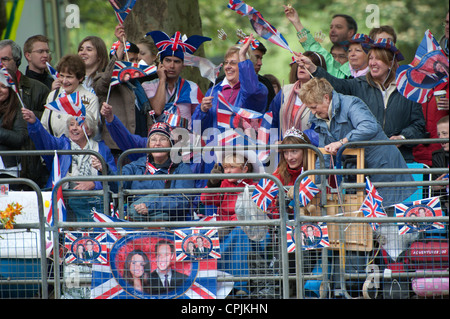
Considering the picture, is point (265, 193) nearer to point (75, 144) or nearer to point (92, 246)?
point (92, 246)

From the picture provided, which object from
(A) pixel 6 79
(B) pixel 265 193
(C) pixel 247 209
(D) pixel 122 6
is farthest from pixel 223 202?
(D) pixel 122 6

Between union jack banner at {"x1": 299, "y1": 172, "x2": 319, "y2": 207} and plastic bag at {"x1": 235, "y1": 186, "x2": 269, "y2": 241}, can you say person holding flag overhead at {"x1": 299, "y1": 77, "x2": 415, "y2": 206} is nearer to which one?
union jack banner at {"x1": 299, "y1": 172, "x2": 319, "y2": 207}

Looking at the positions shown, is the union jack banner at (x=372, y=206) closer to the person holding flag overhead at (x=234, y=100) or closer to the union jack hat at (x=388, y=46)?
the person holding flag overhead at (x=234, y=100)

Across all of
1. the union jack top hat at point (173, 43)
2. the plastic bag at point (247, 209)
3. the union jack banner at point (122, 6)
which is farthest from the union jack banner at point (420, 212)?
the union jack banner at point (122, 6)

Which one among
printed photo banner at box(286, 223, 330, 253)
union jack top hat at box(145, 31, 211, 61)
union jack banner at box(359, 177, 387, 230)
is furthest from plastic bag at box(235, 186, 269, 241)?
union jack top hat at box(145, 31, 211, 61)

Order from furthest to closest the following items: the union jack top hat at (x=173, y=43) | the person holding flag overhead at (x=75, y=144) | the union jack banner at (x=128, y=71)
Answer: the union jack top hat at (x=173, y=43) < the union jack banner at (x=128, y=71) < the person holding flag overhead at (x=75, y=144)

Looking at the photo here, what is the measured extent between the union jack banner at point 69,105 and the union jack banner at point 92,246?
1.80 metres

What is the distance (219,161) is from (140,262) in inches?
60.7

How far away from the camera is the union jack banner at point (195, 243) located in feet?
18.5

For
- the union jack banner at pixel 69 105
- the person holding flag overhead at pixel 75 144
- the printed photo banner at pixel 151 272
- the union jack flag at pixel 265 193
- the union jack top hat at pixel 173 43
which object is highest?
the union jack top hat at pixel 173 43

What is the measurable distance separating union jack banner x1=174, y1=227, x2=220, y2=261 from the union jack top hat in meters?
2.91

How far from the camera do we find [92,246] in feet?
18.6

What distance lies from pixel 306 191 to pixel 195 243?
108 cm
